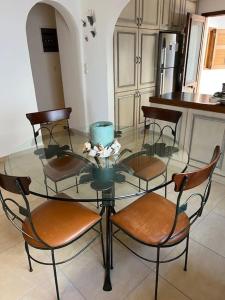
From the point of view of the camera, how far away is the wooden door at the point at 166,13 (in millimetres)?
3757

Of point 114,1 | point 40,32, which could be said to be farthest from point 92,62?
point 40,32

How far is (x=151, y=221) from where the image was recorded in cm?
137

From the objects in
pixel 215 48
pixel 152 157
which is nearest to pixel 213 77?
pixel 215 48

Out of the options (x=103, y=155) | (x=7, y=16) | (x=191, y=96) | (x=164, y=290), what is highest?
(x=7, y=16)

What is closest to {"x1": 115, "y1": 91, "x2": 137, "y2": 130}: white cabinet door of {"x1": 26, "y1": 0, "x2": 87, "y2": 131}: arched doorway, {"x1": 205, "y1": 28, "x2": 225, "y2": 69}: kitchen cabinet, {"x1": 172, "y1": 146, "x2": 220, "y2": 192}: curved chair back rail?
{"x1": 26, "y1": 0, "x2": 87, "y2": 131}: arched doorway

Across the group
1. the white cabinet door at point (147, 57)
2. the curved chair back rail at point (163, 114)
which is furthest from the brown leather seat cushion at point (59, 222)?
the white cabinet door at point (147, 57)

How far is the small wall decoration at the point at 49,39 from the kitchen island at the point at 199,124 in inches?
113

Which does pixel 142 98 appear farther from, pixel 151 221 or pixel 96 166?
pixel 151 221

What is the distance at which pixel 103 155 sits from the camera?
157 cm

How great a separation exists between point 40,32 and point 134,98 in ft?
7.40

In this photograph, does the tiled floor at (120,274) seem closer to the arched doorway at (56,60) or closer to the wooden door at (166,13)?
the arched doorway at (56,60)

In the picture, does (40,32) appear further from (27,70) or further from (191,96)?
(191,96)

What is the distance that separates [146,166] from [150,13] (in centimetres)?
292

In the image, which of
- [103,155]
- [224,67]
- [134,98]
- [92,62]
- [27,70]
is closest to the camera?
[103,155]
